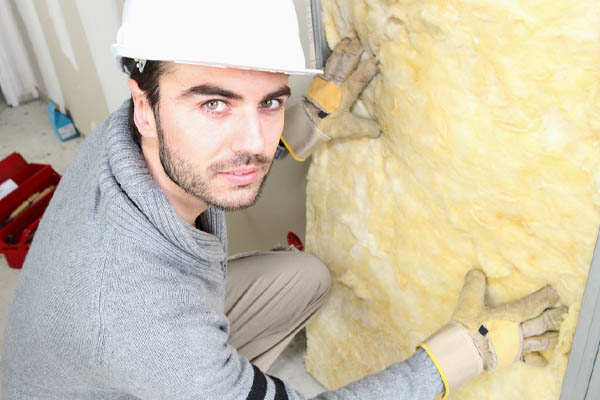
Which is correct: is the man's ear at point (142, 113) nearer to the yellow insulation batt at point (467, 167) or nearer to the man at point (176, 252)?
the man at point (176, 252)

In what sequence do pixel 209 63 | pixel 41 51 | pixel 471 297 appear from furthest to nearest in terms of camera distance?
1. pixel 41 51
2. pixel 471 297
3. pixel 209 63

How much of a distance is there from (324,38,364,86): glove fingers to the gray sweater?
0.48 meters

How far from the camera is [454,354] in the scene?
1102 mm

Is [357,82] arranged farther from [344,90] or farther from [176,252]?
[176,252]

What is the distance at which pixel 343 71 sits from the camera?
127 centimetres

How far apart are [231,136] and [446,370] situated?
0.63 metres

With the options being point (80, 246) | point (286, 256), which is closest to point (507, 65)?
point (80, 246)

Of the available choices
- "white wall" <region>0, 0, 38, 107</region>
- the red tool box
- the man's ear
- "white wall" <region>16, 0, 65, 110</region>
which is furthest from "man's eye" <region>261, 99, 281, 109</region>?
"white wall" <region>0, 0, 38, 107</region>

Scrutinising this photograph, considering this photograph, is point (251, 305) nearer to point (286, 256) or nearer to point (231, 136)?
point (286, 256)

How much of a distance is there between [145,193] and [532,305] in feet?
2.58

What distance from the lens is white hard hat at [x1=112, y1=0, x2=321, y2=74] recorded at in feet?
3.03

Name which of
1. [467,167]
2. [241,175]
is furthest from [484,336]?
[241,175]

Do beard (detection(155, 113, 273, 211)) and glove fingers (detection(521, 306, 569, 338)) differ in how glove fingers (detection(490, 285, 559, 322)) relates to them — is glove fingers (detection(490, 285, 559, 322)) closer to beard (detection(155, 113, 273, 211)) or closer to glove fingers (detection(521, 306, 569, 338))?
glove fingers (detection(521, 306, 569, 338))

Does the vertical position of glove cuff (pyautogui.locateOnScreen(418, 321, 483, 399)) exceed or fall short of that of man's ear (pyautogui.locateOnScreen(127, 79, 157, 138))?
it falls short
